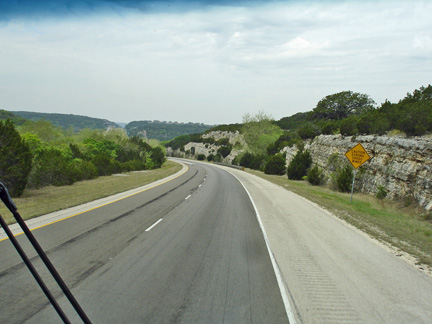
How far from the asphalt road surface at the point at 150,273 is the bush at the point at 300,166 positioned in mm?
26959

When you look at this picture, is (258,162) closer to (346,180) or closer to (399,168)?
(346,180)

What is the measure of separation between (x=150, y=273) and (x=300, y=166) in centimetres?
3266

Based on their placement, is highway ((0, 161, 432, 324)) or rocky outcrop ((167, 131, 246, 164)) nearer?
highway ((0, 161, 432, 324))

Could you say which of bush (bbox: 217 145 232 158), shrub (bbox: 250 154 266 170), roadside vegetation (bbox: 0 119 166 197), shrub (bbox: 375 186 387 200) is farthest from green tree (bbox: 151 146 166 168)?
shrub (bbox: 375 186 387 200)

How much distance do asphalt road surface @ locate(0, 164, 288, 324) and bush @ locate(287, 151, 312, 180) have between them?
26959 mm

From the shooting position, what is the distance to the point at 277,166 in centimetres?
4528

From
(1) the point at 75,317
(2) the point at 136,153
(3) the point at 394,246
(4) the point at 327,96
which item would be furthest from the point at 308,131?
(1) the point at 75,317

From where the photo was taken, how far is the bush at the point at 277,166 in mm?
44844

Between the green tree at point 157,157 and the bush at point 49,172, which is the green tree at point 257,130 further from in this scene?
the bush at point 49,172

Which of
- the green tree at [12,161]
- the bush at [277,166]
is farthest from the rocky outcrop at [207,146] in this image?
the green tree at [12,161]

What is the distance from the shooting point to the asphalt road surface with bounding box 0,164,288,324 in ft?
14.7

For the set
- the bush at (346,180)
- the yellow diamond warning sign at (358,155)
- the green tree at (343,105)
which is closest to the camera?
the yellow diamond warning sign at (358,155)

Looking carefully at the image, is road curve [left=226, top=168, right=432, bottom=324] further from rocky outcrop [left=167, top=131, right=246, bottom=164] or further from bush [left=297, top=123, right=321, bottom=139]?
rocky outcrop [left=167, top=131, right=246, bottom=164]

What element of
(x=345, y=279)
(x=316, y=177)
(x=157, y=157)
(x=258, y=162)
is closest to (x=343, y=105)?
(x=258, y=162)
